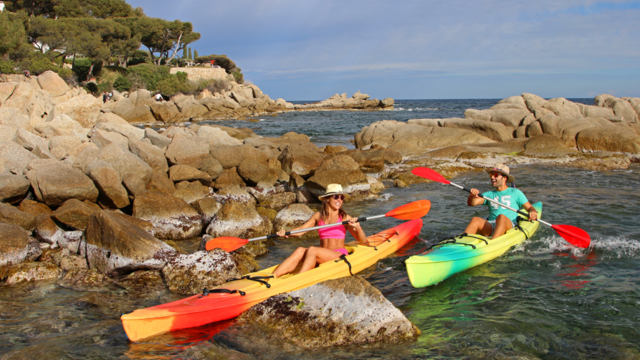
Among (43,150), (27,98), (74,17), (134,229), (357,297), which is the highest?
(74,17)

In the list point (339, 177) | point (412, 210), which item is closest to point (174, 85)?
point (339, 177)

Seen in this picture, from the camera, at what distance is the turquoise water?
3.81m

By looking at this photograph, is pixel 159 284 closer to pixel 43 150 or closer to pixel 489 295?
pixel 489 295

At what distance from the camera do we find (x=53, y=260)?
233 inches

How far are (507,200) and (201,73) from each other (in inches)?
1925

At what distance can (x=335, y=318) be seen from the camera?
13.1ft

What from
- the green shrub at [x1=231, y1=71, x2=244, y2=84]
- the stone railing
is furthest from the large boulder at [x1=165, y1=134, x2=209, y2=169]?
the green shrub at [x1=231, y1=71, x2=244, y2=84]

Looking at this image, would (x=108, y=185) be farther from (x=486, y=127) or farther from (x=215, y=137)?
(x=486, y=127)

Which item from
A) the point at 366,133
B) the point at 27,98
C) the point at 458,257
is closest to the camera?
the point at 458,257

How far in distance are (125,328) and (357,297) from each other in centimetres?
215

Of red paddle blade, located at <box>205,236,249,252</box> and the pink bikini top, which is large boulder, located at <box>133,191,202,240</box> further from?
the pink bikini top

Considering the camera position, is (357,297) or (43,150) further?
(43,150)

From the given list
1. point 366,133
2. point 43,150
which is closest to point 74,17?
point 366,133

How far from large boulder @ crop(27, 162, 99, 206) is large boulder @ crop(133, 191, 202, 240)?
881 millimetres
